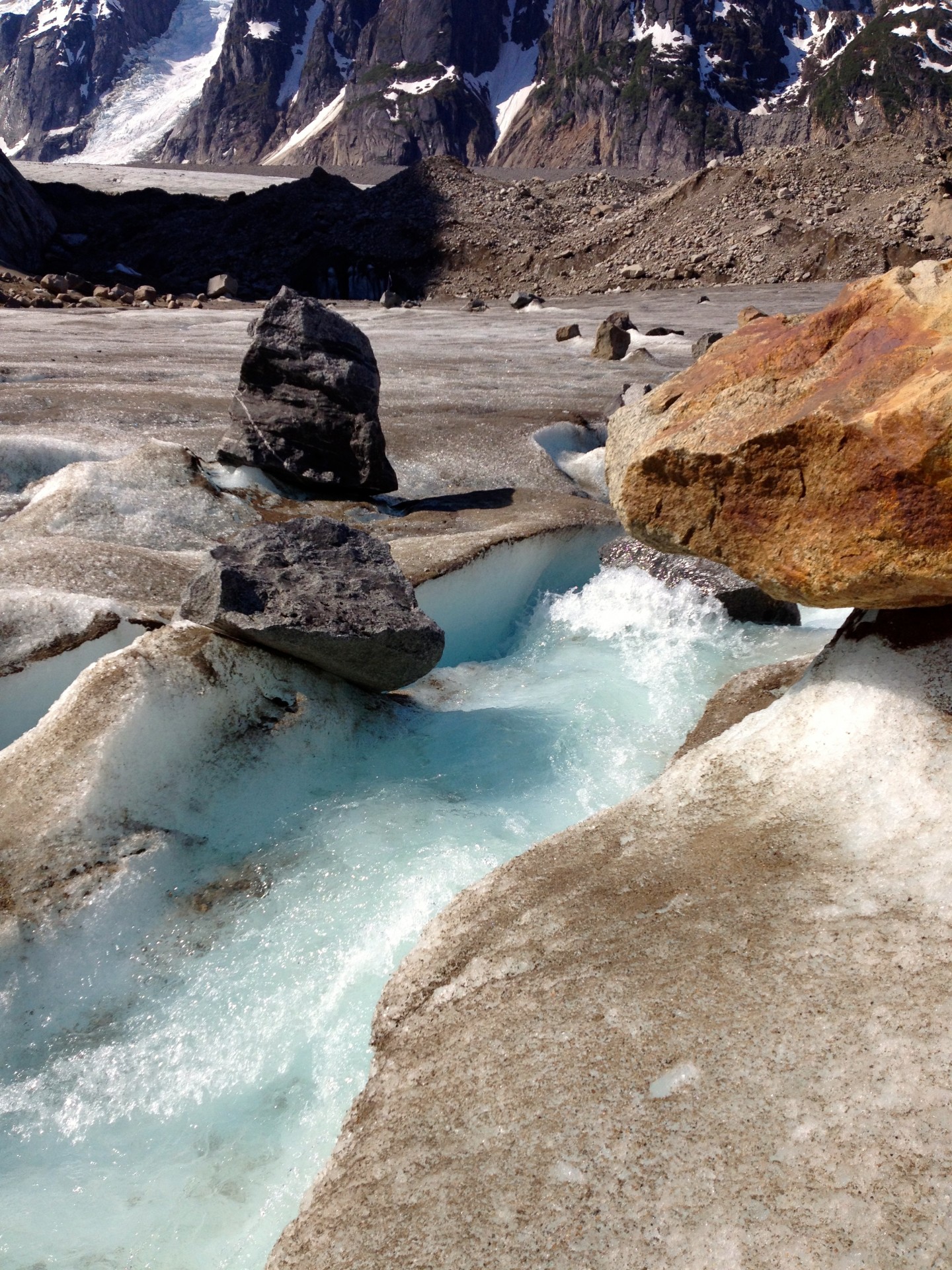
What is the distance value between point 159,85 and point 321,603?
Answer: 212638 millimetres

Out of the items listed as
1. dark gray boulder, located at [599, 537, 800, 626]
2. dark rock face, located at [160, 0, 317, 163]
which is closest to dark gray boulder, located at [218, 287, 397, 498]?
dark gray boulder, located at [599, 537, 800, 626]

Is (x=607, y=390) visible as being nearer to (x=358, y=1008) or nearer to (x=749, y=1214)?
(x=358, y=1008)

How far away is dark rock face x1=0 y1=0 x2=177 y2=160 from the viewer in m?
181

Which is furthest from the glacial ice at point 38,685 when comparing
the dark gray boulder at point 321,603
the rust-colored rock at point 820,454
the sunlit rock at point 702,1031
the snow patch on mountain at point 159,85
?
the snow patch on mountain at point 159,85

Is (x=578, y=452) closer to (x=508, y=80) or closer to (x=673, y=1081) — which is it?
(x=673, y=1081)

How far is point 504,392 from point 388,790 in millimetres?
10932

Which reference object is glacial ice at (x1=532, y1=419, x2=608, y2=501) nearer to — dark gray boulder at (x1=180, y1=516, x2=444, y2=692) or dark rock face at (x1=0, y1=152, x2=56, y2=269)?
dark gray boulder at (x1=180, y1=516, x2=444, y2=692)

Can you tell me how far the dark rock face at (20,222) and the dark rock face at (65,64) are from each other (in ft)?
514

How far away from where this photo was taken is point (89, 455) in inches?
405

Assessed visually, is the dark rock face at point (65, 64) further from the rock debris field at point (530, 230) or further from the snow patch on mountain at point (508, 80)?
the rock debris field at point (530, 230)

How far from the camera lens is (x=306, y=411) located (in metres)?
10.5

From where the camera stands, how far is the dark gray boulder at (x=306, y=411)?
411 inches

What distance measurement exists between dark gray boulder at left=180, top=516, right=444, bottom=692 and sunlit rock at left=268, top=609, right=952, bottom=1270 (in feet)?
7.28

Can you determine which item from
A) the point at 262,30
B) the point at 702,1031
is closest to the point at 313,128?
the point at 262,30
